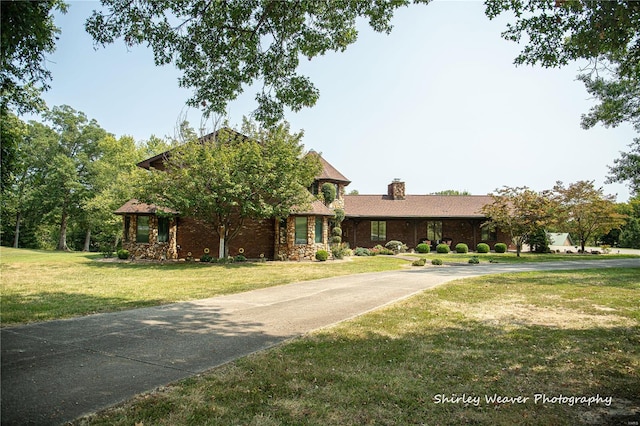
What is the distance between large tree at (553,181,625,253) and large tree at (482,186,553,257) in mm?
3170

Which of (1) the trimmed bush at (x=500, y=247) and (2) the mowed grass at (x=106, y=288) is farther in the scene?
(1) the trimmed bush at (x=500, y=247)

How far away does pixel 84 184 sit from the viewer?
42125 mm

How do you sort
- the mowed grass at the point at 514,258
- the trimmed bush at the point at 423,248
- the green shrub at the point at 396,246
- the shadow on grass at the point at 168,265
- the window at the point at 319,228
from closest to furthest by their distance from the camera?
the shadow on grass at the point at 168,265
the mowed grass at the point at 514,258
the window at the point at 319,228
the trimmed bush at the point at 423,248
the green shrub at the point at 396,246

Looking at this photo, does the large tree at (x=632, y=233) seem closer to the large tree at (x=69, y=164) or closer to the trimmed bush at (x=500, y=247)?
the trimmed bush at (x=500, y=247)

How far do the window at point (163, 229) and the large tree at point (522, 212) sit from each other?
22.0 meters

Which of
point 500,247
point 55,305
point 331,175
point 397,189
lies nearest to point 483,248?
point 500,247

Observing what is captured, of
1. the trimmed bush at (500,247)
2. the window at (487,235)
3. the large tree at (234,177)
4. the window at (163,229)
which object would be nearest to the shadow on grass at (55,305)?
the large tree at (234,177)

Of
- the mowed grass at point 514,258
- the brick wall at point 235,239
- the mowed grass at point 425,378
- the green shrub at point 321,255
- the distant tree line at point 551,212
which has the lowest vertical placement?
the mowed grass at point 425,378

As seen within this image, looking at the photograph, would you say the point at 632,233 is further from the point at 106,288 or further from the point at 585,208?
the point at 106,288

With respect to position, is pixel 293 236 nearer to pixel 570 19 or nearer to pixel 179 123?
pixel 179 123

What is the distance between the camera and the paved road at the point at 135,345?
390 centimetres

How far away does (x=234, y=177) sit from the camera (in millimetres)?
19406

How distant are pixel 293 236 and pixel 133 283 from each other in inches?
460

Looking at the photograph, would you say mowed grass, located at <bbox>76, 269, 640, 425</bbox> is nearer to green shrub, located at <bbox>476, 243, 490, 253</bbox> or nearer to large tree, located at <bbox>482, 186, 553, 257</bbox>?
large tree, located at <bbox>482, 186, 553, 257</bbox>
